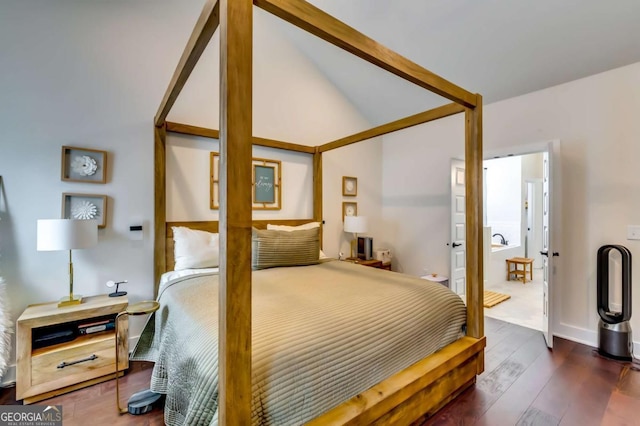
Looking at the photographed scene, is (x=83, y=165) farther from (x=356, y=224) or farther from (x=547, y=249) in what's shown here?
(x=547, y=249)

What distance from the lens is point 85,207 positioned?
7.68ft

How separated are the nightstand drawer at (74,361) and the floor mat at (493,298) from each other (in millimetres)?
4186

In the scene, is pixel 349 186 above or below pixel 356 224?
above

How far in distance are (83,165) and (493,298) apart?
201 inches

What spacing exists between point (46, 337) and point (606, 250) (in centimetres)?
459

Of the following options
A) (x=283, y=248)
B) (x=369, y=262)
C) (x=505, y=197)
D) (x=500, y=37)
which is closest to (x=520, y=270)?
(x=505, y=197)

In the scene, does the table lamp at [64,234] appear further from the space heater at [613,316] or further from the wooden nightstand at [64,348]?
the space heater at [613,316]

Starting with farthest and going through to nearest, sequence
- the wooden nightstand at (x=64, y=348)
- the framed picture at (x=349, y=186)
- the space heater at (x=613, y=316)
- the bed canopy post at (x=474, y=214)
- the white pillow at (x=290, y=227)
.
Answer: the framed picture at (x=349, y=186), the white pillow at (x=290, y=227), the space heater at (x=613, y=316), the bed canopy post at (x=474, y=214), the wooden nightstand at (x=64, y=348)

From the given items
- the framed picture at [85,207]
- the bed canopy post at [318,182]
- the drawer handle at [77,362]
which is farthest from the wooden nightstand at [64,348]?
the bed canopy post at [318,182]

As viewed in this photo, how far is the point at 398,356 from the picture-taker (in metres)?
1.54

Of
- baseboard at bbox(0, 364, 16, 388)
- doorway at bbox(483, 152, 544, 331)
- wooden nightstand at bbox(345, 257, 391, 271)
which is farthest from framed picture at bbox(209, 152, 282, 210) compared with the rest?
doorway at bbox(483, 152, 544, 331)

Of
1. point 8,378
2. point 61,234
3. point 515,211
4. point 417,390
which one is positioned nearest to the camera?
point 417,390

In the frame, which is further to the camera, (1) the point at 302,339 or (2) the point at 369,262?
(2) the point at 369,262

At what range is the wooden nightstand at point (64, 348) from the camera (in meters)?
1.86
